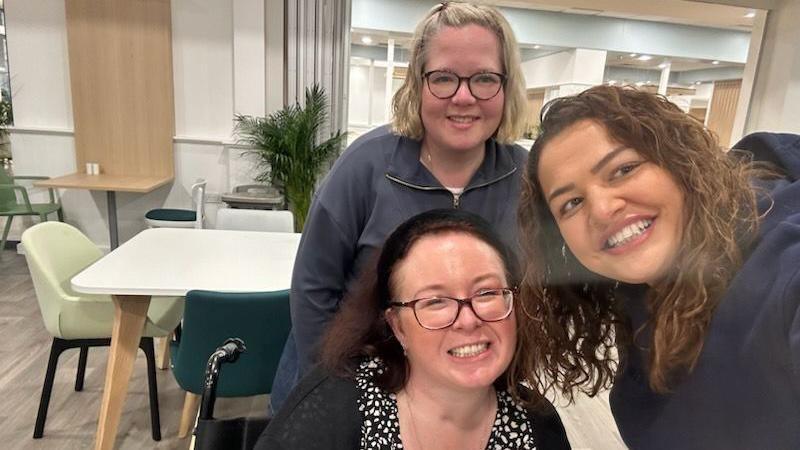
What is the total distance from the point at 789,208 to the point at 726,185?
7cm

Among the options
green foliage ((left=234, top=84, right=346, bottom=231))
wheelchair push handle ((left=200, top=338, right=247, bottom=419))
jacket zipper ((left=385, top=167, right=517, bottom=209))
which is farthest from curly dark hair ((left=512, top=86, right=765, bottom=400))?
green foliage ((left=234, top=84, right=346, bottom=231))

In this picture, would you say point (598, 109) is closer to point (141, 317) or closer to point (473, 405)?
point (473, 405)

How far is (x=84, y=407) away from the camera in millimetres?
2422

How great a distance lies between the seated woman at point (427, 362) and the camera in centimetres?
95

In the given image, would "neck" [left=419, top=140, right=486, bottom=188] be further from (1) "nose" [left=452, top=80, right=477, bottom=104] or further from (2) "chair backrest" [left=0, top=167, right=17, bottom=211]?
(2) "chair backrest" [left=0, top=167, right=17, bottom=211]

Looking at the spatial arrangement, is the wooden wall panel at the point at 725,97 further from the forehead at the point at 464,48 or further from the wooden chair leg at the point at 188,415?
the wooden chair leg at the point at 188,415

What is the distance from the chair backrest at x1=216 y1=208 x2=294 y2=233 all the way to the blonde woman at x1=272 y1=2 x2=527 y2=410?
1801 millimetres

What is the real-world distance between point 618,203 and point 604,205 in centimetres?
2

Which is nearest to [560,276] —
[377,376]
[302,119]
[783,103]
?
[377,376]

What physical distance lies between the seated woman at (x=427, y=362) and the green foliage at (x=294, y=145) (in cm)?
319

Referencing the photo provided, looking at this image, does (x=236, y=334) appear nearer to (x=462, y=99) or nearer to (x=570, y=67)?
(x=462, y=99)

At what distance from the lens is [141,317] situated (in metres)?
2.00

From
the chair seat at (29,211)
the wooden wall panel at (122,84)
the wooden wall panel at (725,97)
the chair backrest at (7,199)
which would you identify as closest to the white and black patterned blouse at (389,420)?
the wooden wall panel at (122,84)

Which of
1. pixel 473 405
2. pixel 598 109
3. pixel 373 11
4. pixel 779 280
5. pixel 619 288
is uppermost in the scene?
pixel 373 11
